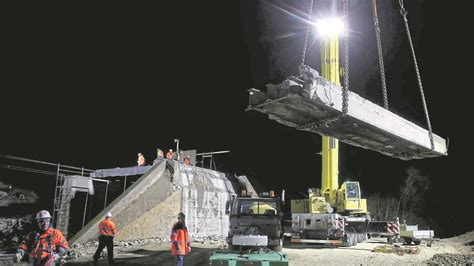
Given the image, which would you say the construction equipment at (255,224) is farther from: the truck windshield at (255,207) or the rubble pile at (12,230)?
the rubble pile at (12,230)

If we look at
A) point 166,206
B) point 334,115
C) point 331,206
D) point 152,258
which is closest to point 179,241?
point 334,115

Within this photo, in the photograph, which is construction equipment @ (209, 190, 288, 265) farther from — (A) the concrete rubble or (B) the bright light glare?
(B) the bright light glare

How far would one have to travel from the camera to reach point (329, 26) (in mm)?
16109

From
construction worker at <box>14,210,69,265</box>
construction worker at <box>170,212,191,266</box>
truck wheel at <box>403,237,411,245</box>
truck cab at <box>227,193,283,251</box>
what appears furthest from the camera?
truck wheel at <box>403,237,411,245</box>

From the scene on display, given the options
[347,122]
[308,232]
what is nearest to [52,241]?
[347,122]

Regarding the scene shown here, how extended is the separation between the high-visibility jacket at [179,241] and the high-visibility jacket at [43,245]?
8.96 feet

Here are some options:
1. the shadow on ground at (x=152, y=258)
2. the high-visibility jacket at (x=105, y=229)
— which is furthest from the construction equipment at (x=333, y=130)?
the high-visibility jacket at (x=105, y=229)

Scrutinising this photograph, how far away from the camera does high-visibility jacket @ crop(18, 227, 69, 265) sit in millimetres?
5574

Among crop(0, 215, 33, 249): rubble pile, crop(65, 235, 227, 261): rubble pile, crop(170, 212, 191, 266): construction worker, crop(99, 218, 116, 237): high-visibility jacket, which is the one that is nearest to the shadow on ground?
crop(65, 235, 227, 261): rubble pile

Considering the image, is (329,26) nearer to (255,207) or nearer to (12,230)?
(255,207)

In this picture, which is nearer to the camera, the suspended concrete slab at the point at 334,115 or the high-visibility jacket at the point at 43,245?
the high-visibility jacket at the point at 43,245

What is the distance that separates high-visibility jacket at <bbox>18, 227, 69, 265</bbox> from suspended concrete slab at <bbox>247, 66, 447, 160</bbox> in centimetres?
417

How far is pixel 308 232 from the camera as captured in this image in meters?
15.3

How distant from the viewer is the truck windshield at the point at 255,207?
10.7 metres
